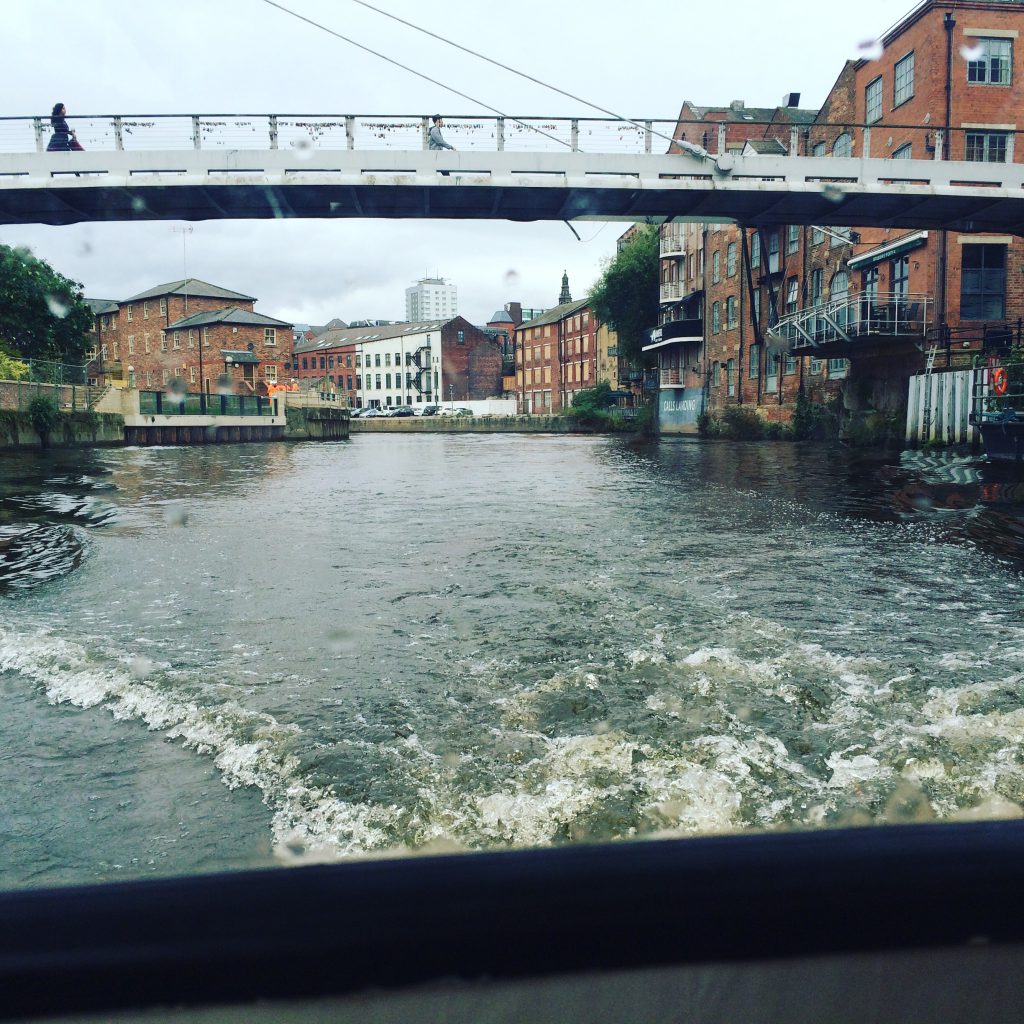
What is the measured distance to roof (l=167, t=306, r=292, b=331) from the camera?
7869cm

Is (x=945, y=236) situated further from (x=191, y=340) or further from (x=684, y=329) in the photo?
(x=191, y=340)

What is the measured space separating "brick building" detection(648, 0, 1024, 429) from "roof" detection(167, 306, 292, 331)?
47489 millimetres

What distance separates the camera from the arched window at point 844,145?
3294 cm

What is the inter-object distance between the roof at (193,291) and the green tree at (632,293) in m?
39.8

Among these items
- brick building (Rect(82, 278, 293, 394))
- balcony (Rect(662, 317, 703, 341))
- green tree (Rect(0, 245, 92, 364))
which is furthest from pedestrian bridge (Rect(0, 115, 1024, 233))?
brick building (Rect(82, 278, 293, 394))

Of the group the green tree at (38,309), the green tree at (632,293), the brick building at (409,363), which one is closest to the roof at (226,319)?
the green tree at (38,309)

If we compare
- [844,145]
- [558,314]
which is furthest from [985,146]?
[558,314]

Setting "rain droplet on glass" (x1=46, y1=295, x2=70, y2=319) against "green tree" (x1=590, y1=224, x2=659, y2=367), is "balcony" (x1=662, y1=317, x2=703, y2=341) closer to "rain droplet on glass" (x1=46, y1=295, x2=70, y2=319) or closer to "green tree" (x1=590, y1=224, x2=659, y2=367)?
"green tree" (x1=590, y1=224, x2=659, y2=367)

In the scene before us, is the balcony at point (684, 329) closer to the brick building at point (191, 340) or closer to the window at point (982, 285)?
the window at point (982, 285)

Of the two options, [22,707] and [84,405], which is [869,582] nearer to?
[22,707]

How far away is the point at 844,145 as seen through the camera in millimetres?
33625

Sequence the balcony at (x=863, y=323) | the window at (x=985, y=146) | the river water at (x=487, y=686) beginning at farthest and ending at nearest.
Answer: the balcony at (x=863, y=323) → the window at (x=985, y=146) → the river water at (x=487, y=686)

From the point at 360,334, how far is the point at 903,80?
98.8 metres

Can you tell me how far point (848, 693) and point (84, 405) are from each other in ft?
134
